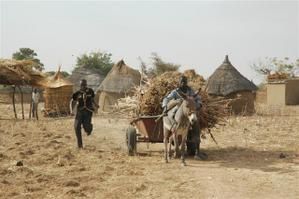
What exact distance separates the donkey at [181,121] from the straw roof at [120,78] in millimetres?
20688

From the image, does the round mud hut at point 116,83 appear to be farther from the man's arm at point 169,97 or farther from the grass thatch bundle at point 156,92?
the man's arm at point 169,97

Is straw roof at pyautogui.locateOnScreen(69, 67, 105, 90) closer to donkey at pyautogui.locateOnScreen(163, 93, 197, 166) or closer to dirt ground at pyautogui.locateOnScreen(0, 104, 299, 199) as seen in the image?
dirt ground at pyautogui.locateOnScreen(0, 104, 299, 199)

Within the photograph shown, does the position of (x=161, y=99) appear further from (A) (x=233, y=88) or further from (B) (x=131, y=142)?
(A) (x=233, y=88)

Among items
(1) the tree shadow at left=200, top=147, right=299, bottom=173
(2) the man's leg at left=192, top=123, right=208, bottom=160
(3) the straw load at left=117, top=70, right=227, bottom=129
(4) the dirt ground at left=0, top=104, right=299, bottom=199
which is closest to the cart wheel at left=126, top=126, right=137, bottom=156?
(4) the dirt ground at left=0, top=104, right=299, bottom=199

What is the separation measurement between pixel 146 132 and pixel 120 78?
68.3ft

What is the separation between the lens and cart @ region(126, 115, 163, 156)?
11584 mm

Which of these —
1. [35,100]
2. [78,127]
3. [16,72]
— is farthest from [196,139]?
[35,100]

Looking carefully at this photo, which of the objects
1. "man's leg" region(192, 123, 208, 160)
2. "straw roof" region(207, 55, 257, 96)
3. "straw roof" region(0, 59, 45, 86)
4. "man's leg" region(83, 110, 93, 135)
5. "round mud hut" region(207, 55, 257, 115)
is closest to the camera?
"man's leg" region(192, 123, 208, 160)

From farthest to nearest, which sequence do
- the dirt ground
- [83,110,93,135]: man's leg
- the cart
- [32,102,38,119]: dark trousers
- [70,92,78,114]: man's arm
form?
[32,102,38,119]: dark trousers < [83,110,93,135]: man's leg < [70,92,78,114]: man's arm < the cart < the dirt ground

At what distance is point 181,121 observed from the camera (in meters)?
10.3

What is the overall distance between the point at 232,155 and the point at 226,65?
768 inches

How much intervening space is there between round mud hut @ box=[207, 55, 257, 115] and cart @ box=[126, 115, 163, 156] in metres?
17.5

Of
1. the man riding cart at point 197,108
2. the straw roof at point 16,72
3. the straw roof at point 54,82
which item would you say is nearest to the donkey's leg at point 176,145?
the man riding cart at point 197,108

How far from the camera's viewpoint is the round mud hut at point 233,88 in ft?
96.2
